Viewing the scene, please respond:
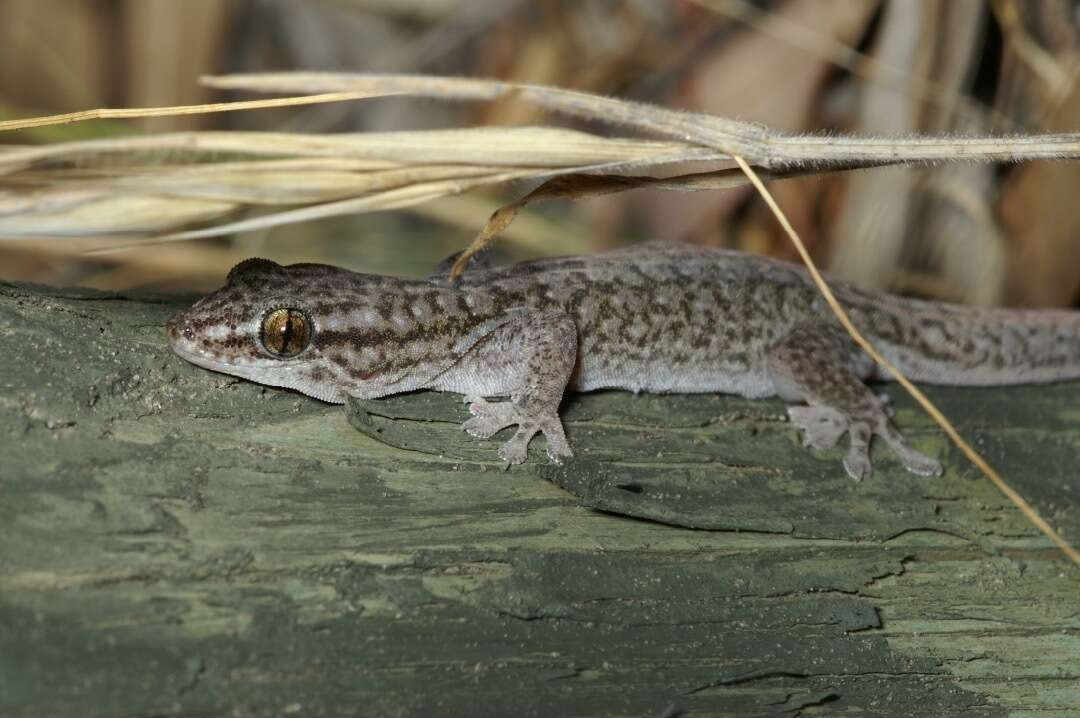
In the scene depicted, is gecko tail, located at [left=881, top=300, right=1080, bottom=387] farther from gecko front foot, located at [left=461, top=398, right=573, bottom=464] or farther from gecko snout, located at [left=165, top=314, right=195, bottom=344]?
gecko snout, located at [left=165, top=314, right=195, bottom=344]

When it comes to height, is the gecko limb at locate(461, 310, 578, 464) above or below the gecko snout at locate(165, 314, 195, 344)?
below

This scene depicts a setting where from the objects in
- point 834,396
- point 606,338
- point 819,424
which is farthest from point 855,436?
point 606,338

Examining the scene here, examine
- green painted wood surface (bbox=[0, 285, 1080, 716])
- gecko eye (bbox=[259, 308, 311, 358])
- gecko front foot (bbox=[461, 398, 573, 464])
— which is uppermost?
gecko eye (bbox=[259, 308, 311, 358])

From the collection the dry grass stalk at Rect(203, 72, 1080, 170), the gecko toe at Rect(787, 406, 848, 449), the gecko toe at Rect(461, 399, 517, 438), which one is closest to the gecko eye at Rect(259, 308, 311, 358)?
the gecko toe at Rect(461, 399, 517, 438)

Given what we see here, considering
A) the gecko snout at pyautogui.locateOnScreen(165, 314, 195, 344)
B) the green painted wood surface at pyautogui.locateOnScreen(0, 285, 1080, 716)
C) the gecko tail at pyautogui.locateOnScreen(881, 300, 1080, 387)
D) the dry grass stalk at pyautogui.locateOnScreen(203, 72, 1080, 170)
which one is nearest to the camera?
the green painted wood surface at pyautogui.locateOnScreen(0, 285, 1080, 716)

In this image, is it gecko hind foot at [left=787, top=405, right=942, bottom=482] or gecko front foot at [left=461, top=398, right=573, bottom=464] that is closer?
gecko front foot at [left=461, top=398, right=573, bottom=464]

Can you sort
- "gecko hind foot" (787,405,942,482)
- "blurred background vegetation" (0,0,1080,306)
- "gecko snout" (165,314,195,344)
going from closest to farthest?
"gecko snout" (165,314,195,344) < "gecko hind foot" (787,405,942,482) < "blurred background vegetation" (0,0,1080,306)

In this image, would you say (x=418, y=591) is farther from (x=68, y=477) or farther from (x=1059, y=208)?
(x=1059, y=208)
